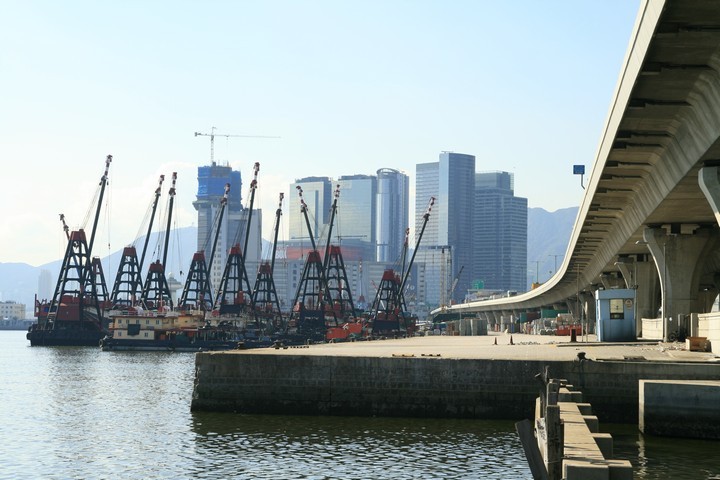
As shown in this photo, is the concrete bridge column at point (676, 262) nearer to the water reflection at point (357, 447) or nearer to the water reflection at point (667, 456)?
the water reflection at point (357, 447)

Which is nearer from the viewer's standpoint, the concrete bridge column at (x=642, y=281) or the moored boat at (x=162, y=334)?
the concrete bridge column at (x=642, y=281)

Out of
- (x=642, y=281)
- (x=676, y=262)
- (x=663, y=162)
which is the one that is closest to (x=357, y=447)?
(x=663, y=162)

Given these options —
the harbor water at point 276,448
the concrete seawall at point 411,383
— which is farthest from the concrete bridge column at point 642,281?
the harbor water at point 276,448

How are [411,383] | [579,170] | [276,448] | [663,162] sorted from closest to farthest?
[276,448] → [411,383] → [663,162] → [579,170]

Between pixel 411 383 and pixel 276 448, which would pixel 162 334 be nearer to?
pixel 411 383

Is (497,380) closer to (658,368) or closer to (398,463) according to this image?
(658,368)

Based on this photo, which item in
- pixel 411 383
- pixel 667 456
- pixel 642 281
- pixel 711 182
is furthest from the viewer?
pixel 642 281

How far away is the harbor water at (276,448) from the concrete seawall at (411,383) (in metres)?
0.86

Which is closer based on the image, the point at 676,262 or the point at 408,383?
the point at 408,383

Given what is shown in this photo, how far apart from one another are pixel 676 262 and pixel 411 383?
32.8 metres

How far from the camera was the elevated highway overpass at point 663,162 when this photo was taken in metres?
34.0

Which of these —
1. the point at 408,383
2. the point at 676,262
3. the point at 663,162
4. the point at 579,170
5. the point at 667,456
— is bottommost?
the point at 667,456

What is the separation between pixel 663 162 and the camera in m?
51.4

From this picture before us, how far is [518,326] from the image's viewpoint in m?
191
